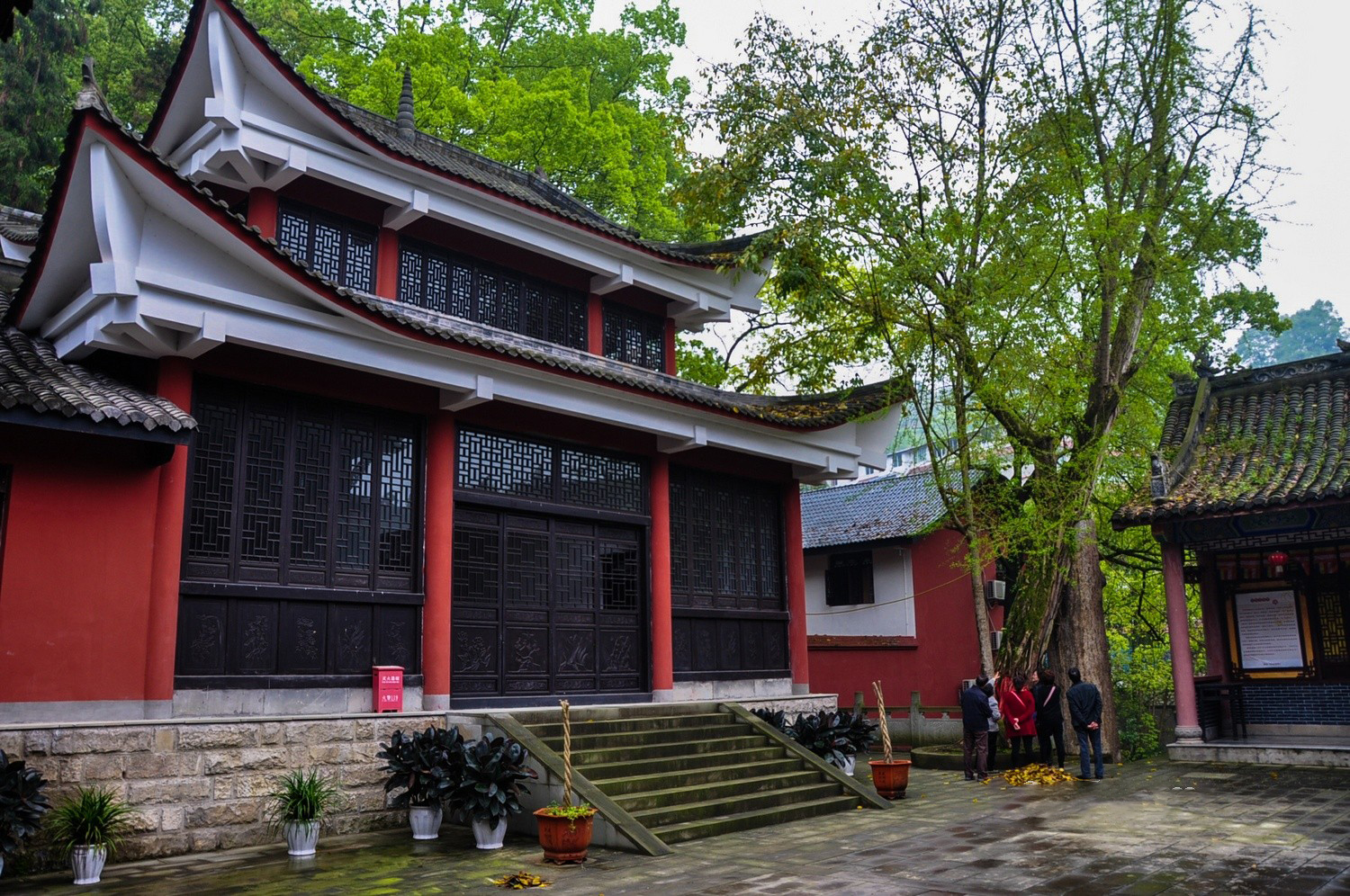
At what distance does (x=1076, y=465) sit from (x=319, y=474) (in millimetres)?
10127

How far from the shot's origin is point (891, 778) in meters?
11.5

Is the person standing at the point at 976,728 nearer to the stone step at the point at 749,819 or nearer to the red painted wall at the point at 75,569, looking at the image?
the stone step at the point at 749,819

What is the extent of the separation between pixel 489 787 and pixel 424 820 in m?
0.86

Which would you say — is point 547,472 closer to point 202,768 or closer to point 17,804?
point 202,768

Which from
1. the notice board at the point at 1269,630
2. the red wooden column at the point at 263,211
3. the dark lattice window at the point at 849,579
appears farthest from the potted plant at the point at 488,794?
the dark lattice window at the point at 849,579

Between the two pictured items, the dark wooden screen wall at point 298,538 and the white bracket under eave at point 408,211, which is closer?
the dark wooden screen wall at point 298,538

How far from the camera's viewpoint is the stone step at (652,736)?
34.9ft

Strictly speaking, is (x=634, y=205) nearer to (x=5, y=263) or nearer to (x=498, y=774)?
(x=5, y=263)

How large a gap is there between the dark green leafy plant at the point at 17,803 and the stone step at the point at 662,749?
452 centimetres

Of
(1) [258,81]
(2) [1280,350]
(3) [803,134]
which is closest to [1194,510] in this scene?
(3) [803,134]

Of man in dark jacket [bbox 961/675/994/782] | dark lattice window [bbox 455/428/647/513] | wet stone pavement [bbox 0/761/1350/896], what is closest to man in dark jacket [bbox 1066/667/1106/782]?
man in dark jacket [bbox 961/675/994/782]

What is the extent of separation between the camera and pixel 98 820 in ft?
25.0

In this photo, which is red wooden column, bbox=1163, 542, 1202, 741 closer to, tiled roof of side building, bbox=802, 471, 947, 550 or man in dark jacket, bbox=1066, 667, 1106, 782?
man in dark jacket, bbox=1066, 667, 1106, 782

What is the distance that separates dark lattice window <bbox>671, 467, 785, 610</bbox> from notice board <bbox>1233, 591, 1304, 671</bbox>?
682 cm
